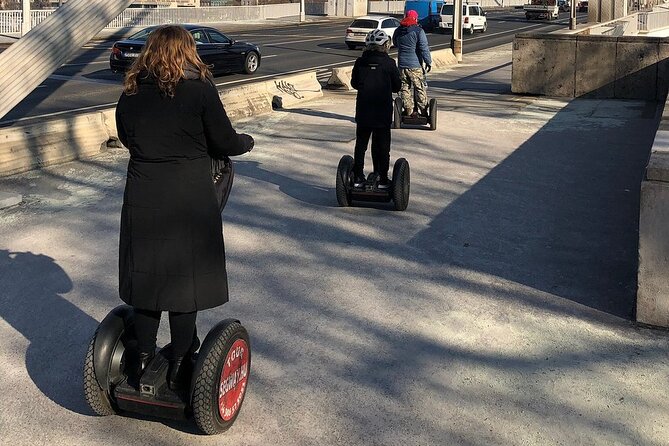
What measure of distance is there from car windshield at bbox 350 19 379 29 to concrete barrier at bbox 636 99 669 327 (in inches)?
1363

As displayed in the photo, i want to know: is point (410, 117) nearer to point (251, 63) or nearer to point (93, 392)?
point (93, 392)

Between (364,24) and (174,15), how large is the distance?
2042 centimetres

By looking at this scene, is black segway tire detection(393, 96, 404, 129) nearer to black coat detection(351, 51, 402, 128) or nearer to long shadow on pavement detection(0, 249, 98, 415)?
black coat detection(351, 51, 402, 128)

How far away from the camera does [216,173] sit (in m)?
4.45

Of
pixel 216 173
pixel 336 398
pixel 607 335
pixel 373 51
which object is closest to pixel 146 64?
pixel 216 173

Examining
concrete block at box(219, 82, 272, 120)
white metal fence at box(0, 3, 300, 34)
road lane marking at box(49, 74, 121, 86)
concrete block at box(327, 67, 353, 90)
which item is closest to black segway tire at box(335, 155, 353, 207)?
concrete block at box(219, 82, 272, 120)

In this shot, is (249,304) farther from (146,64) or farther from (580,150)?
(580,150)

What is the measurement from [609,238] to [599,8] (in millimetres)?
30054

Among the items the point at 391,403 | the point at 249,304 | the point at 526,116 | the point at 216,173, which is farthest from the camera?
the point at 526,116

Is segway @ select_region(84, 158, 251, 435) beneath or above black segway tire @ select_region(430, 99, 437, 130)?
beneath

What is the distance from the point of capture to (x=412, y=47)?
1330 centimetres

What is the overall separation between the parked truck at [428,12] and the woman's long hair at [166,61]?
54686 millimetres

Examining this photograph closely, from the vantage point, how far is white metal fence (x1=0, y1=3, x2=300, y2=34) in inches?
1667

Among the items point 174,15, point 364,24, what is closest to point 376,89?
point 364,24
